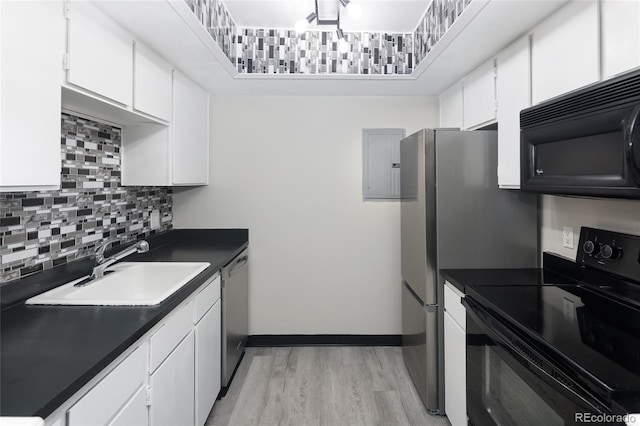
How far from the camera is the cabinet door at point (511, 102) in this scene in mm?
1670

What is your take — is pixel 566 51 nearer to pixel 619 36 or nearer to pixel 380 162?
pixel 619 36

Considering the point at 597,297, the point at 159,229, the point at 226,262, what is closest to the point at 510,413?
the point at 597,297

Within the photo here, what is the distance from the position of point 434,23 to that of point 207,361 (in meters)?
2.37

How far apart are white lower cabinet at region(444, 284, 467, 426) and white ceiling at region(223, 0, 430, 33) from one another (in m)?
1.76

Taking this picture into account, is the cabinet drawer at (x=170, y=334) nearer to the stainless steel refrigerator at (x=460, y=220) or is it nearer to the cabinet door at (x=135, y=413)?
the cabinet door at (x=135, y=413)

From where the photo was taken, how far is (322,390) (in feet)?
7.52

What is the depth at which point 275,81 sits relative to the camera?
99.3 inches

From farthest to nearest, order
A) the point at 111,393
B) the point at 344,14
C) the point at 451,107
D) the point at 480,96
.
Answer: the point at 451,107 → the point at 344,14 → the point at 480,96 → the point at 111,393

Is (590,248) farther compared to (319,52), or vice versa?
(319,52)

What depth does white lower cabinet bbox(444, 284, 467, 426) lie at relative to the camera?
1680 mm

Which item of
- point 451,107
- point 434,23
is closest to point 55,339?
point 434,23

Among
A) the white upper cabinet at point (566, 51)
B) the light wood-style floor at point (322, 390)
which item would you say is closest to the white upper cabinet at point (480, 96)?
the white upper cabinet at point (566, 51)

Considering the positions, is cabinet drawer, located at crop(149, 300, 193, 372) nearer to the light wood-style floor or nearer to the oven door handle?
the light wood-style floor

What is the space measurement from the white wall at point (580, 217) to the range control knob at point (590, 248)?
0.30 feet
